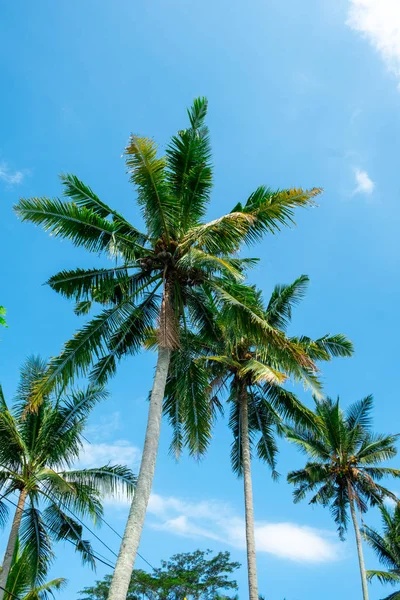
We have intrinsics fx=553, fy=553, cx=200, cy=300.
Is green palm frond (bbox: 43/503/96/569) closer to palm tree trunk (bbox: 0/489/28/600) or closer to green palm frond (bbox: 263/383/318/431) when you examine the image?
palm tree trunk (bbox: 0/489/28/600)

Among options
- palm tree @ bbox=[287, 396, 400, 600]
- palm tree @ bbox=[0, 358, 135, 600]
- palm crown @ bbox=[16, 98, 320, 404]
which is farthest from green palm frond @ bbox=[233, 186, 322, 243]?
palm tree @ bbox=[287, 396, 400, 600]

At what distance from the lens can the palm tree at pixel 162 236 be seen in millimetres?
11188

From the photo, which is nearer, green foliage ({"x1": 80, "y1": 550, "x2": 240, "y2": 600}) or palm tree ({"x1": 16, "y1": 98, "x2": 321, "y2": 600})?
palm tree ({"x1": 16, "y1": 98, "x2": 321, "y2": 600})

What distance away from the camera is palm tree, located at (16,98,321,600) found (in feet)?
36.7

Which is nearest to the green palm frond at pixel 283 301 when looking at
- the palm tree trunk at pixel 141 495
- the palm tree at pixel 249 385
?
the palm tree at pixel 249 385

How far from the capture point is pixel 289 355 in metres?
11.0

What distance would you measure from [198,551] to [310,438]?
19.0 metres

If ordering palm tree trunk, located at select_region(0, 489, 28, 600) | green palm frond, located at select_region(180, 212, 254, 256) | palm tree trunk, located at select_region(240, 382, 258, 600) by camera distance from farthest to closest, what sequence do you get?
palm tree trunk, located at select_region(240, 382, 258, 600)
palm tree trunk, located at select_region(0, 489, 28, 600)
green palm frond, located at select_region(180, 212, 254, 256)

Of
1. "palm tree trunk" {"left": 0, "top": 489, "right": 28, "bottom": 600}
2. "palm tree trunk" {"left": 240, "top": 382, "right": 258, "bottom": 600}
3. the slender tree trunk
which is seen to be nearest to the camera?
"palm tree trunk" {"left": 0, "top": 489, "right": 28, "bottom": 600}

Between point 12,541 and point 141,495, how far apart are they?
26.2 feet

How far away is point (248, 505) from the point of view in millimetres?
16641

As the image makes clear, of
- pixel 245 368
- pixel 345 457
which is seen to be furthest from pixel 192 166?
pixel 345 457

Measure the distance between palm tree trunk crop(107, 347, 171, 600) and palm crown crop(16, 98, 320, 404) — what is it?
855mm

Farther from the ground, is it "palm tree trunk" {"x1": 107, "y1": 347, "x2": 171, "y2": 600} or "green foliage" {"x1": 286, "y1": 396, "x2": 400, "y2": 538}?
"green foliage" {"x1": 286, "y1": 396, "x2": 400, "y2": 538}
